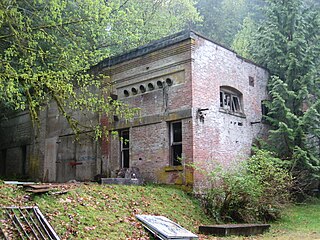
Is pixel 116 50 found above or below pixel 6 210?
above

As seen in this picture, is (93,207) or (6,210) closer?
(6,210)

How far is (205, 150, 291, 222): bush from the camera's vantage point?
558 inches

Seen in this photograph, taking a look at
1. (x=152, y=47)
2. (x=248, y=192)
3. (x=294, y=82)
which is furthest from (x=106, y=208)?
(x=294, y=82)

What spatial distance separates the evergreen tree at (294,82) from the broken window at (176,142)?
4.87 m

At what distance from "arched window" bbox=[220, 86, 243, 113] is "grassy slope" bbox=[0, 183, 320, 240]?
15.7ft

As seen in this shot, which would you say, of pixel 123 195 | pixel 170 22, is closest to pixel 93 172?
pixel 123 195

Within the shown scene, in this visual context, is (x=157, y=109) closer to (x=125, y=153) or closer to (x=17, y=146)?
(x=125, y=153)

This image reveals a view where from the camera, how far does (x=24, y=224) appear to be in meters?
9.23

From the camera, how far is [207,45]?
55.9 feet

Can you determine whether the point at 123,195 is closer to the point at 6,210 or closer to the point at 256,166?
the point at 6,210

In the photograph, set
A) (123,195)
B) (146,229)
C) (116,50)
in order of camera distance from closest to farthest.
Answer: (146,229) < (123,195) < (116,50)

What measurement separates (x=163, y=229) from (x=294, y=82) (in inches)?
479

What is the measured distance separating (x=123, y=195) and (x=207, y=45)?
7666 mm

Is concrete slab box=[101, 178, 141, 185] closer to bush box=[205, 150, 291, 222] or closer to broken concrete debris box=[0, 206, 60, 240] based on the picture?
bush box=[205, 150, 291, 222]
